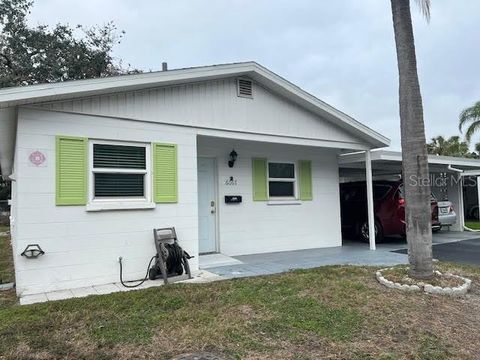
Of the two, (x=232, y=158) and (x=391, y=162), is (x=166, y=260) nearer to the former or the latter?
(x=232, y=158)

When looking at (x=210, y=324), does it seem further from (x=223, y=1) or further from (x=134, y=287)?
(x=223, y=1)

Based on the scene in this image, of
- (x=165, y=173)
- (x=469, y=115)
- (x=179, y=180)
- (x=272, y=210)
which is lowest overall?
(x=272, y=210)

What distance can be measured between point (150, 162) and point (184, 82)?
166cm

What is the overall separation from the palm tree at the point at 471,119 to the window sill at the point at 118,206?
2015cm

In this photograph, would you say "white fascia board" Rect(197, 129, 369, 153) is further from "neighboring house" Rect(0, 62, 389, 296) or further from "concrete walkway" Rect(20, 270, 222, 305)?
"concrete walkway" Rect(20, 270, 222, 305)

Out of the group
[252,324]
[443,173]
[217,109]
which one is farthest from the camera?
[443,173]

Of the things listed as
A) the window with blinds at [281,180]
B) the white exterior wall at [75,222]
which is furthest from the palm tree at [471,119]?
the white exterior wall at [75,222]

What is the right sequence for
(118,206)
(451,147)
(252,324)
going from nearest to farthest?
1. (252,324)
2. (118,206)
3. (451,147)

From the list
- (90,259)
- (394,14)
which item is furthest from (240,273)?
(394,14)

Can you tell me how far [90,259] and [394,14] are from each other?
6.13 meters

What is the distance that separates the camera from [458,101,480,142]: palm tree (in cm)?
2064

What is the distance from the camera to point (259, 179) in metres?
9.51

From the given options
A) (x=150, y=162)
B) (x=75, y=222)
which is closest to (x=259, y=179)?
(x=150, y=162)

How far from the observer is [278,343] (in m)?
3.85
